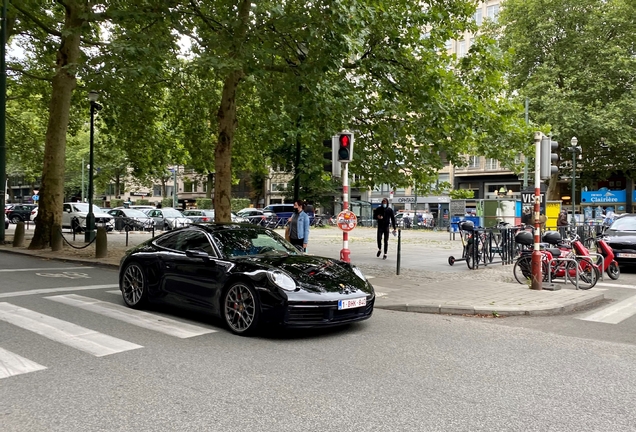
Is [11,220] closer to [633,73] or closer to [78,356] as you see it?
[78,356]

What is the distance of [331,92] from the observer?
1225 centimetres

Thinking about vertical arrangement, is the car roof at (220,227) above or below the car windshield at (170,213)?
below

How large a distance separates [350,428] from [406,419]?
46 cm

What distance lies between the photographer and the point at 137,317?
727cm

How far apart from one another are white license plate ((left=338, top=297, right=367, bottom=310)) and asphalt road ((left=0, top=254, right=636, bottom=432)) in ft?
1.27

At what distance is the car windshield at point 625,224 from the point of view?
1497cm

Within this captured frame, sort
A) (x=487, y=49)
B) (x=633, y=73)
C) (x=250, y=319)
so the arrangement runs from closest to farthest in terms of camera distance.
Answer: (x=250, y=319), (x=487, y=49), (x=633, y=73)

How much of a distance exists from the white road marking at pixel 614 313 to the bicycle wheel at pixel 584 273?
142 centimetres

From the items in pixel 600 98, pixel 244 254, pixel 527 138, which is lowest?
pixel 244 254

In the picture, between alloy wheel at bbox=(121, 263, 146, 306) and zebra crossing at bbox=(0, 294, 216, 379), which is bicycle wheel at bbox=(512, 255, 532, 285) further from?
alloy wheel at bbox=(121, 263, 146, 306)

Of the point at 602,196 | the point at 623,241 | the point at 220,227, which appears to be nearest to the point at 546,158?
the point at 623,241

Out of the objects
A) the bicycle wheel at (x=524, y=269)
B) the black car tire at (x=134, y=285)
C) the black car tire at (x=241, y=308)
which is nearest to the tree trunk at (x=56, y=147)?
the black car tire at (x=134, y=285)

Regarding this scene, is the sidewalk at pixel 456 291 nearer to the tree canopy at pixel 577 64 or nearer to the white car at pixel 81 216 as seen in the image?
the white car at pixel 81 216

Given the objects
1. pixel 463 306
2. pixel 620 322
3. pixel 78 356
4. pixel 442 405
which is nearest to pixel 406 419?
pixel 442 405
